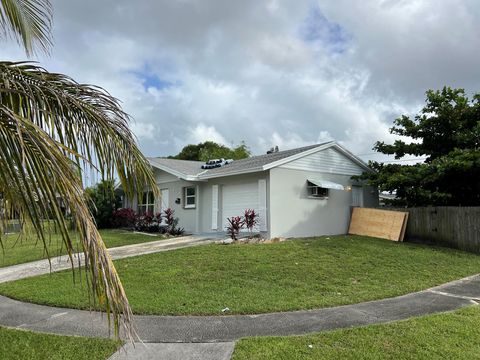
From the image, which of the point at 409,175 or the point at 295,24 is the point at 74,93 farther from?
the point at 409,175

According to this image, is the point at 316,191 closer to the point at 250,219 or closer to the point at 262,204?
the point at 262,204

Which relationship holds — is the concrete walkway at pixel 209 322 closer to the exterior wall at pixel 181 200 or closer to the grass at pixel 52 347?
the grass at pixel 52 347

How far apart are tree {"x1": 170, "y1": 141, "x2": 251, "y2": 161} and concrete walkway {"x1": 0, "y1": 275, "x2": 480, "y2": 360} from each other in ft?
117

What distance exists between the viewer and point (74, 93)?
4430 mm

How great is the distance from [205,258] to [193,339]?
5842mm

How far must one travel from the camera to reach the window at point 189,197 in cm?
1936

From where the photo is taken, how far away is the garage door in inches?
664

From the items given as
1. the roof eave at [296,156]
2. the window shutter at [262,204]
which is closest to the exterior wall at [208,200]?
the window shutter at [262,204]

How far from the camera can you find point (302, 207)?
1684cm

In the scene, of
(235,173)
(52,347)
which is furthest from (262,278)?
(235,173)

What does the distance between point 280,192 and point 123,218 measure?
32.4 feet

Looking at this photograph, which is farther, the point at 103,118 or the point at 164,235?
the point at 164,235

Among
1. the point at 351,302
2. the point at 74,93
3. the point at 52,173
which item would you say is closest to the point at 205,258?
the point at 351,302

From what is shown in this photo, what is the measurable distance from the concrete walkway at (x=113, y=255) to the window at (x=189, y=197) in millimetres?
3150
